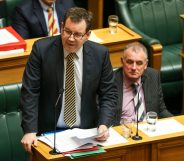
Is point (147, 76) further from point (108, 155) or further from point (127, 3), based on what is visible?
point (127, 3)

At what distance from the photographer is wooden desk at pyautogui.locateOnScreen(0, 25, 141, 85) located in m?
4.04

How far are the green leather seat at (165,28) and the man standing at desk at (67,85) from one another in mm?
1611

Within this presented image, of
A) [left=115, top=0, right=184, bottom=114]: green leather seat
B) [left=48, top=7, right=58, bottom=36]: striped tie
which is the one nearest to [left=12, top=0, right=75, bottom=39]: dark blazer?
[left=48, top=7, right=58, bottom=36]: striped tie

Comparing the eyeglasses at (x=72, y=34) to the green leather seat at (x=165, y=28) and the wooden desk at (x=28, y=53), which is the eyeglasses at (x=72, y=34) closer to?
the wooden desk at (x=28, y=53)

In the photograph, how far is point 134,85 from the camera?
3.68m

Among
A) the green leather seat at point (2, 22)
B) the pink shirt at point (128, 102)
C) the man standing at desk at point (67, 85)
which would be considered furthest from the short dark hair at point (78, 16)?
the green leather seat at point (2, 22)

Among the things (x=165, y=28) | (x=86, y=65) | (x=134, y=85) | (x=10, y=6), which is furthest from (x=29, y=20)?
(x=86, y=65)

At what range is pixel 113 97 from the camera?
10.7 ft

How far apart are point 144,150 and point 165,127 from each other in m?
0.21

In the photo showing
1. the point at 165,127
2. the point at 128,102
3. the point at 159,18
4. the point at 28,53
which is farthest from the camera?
the point at 159,18

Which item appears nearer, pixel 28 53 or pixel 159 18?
pixel 28 53

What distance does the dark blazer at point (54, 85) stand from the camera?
3.12 metres

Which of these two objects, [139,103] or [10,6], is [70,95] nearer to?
[139,103]

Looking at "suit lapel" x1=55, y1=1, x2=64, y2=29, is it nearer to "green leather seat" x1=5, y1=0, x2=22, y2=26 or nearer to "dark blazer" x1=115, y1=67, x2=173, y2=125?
"green leather seat" x1=5, y1=0, x2=22, y2=26
